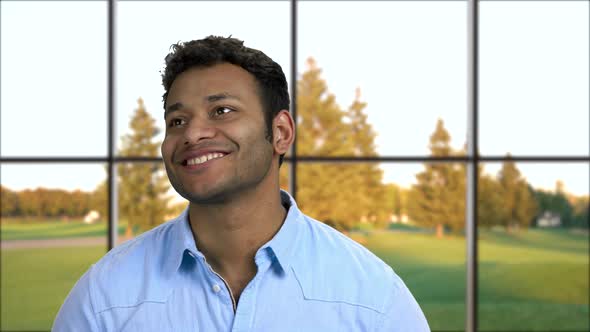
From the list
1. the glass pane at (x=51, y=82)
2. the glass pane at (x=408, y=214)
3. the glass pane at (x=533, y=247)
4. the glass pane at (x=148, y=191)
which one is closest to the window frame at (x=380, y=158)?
the glass pane at (x=408, y=214)

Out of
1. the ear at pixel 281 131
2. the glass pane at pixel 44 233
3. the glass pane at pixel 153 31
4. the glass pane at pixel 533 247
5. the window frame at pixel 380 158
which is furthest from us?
the glass pane at pixel 44 233

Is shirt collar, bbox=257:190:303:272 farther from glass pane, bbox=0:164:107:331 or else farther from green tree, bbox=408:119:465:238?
glass pane, bbox=0:164:107:331

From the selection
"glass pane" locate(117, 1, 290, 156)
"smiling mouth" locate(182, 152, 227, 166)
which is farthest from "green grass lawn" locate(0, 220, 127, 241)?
"smiling mouth" locate(182, 152, 227, 166)

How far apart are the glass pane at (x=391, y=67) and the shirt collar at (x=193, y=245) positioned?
890 centimetres

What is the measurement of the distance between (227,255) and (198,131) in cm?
23

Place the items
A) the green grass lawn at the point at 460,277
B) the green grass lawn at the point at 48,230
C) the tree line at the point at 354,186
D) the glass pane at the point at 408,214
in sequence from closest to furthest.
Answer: the tree line at the point at 354,186
the glass pane at the point at 408,214
the green grass lawn at the point at 460,277
the green grass lawn at the point at 48,230

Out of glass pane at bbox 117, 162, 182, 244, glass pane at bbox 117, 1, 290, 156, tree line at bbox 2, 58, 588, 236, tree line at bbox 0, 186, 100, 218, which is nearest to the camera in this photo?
glass pane at bbox 117, 162, 182, 244

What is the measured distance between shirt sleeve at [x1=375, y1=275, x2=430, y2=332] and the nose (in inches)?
16.5

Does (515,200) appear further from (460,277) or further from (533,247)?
(460,277)

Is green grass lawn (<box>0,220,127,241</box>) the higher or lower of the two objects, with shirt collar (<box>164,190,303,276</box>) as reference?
lower

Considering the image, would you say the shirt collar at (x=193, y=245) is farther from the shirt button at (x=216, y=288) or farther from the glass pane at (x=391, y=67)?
the glass pane at (x=391, y=67)

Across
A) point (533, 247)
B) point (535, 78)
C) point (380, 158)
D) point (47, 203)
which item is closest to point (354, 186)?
point (535, 78)

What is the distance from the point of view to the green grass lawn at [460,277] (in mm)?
13258

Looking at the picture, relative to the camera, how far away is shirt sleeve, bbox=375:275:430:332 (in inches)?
48.3
